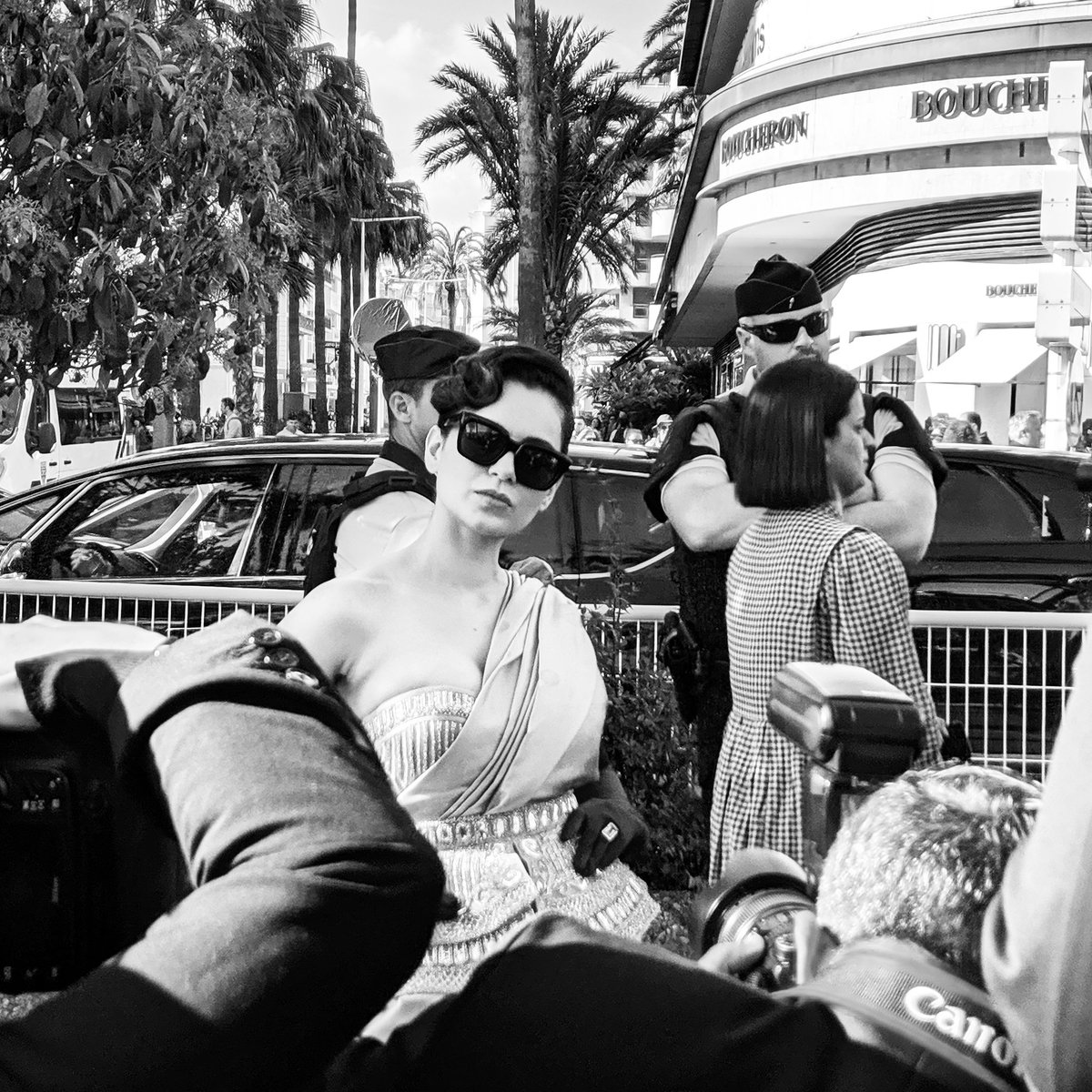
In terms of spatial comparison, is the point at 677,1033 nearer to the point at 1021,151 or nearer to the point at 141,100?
the point at 141,100

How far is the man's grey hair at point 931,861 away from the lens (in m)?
1.25

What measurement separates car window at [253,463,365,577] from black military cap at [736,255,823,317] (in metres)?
2.79

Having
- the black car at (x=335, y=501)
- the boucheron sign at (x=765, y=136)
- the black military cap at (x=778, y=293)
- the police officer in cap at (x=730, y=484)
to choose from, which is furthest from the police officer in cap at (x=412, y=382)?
the boucheron sign at (x=765, y=136)

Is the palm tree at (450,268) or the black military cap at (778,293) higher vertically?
the palm tree at (450,268)

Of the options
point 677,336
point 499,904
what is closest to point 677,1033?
point 499,904

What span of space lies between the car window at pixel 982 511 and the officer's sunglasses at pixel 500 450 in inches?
170

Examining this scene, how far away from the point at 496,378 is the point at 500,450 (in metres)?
0.13

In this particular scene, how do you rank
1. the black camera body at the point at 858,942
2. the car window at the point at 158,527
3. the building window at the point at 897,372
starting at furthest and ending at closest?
the building window at the point at 897,372 < the car window at the point at 158,527 < the black camera body at the point at 858,942

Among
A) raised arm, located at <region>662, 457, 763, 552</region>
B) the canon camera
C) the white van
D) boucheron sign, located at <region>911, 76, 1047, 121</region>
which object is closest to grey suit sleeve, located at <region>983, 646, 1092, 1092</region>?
the canon camera

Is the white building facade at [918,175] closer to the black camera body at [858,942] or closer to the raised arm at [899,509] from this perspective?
the raised arm at [899,509]

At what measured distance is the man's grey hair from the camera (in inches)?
49.3

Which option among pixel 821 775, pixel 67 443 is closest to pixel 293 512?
pixel 821 775

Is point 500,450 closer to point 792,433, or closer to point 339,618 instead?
point 339,618

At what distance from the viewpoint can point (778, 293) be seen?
403 centimetres
